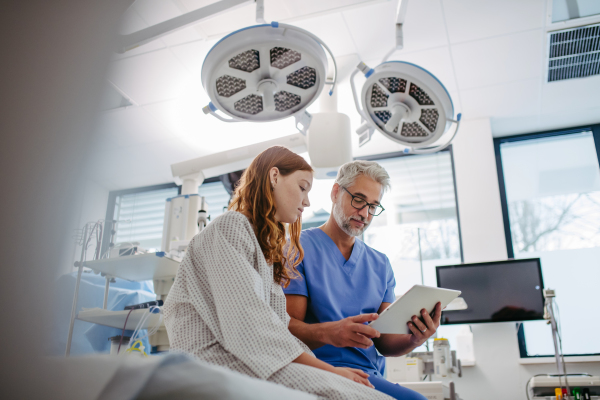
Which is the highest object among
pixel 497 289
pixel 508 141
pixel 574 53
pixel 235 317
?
pixel 574 53

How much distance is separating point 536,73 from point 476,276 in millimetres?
1516

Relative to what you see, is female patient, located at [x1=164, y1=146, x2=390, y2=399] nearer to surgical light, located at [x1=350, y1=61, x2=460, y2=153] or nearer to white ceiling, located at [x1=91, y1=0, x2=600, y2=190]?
surgical light, located at [x1=350, y1=61, x2=460, y2=153]

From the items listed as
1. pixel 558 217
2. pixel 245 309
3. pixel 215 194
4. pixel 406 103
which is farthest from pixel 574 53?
pixel 215 194

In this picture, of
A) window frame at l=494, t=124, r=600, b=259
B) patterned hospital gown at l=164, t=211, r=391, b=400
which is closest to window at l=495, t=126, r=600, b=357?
window frame at l=494, t=124, r=600, b=259

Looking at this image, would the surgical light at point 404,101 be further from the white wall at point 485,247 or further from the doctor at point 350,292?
the white wall at point 485,247

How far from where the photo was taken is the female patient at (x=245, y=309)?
0.84 metres

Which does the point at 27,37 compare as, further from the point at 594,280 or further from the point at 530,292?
the point at 594,280

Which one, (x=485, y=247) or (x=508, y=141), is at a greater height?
(x=508, y=141)

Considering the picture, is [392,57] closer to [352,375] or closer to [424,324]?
[424,324]

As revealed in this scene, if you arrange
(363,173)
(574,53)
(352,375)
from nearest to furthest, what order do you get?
1. (352,375)
2. (363,173)
3. (574,53)

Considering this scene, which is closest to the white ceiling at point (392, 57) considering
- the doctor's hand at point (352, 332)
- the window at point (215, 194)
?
the window at point (215, 194)

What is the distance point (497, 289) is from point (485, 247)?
47cm

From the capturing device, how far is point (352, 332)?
1243 millimetres

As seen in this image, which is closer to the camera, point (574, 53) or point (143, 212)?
point (574, 53)
